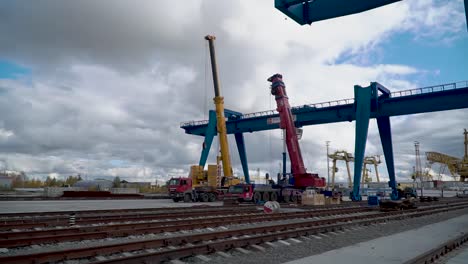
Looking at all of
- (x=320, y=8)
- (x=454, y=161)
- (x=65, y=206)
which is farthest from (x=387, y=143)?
(x=454, y=161)

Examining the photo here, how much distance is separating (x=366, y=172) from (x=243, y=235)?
94894 millimetres

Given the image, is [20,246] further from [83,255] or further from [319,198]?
[319,198]


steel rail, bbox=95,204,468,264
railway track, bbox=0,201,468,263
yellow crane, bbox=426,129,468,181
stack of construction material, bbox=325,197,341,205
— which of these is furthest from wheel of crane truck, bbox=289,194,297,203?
yellow crane, bbox=426,129,468,181

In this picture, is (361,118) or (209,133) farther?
(209,133)

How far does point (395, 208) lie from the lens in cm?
2405

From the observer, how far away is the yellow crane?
83.6 metres

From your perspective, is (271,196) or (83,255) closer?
(83,255)

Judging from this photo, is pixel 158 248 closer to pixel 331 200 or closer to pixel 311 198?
pixel 311 198

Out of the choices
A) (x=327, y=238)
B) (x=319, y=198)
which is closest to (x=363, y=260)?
(x=327, y=238)

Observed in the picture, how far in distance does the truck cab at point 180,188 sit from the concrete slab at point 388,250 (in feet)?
77.6

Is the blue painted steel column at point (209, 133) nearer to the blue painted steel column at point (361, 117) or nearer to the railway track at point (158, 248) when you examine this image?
the blue painted steel column at point (361, 117)

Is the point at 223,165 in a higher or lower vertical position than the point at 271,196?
higher

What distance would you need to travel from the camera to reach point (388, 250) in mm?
9711

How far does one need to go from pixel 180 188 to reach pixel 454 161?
7633cm
